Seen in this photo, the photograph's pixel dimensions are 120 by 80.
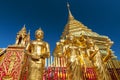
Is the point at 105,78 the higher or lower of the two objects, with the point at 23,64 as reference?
lower

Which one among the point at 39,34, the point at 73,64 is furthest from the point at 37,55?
the point at 73,64

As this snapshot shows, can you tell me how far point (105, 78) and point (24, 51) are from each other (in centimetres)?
412

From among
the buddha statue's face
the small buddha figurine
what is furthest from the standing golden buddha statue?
the small buddha figurine

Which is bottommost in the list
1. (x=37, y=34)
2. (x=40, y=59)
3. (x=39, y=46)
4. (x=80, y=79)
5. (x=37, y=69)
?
(x=80, y=79)

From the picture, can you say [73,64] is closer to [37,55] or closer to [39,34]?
[37,55]

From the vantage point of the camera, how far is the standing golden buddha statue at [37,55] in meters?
6.79

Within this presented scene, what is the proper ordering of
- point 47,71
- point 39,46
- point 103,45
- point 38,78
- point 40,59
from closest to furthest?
1. point 38,78
2. point 40,59
3. point 39,46
4. point 47,71
5. point 103,45

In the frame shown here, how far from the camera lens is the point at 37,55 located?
720 cm

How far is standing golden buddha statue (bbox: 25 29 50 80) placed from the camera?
6.79 meters

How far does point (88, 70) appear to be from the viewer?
9289mm

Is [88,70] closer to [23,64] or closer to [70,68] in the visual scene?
[70,68]

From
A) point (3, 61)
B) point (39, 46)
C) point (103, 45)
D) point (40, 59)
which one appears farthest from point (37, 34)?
point (103, 45)

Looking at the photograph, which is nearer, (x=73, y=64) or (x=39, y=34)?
(x=73, y=64)

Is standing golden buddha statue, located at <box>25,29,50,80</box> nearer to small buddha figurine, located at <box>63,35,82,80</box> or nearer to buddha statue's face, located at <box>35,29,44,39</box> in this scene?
buddha statue's face, located at <box>35,29,44,39</box>
